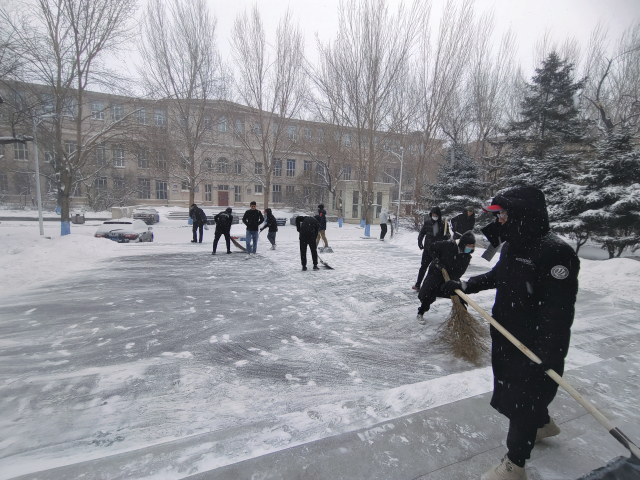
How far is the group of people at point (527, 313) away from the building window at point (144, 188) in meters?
45.3

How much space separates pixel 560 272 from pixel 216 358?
11.5 ft

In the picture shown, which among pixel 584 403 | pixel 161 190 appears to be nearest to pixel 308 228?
pixel 584 403

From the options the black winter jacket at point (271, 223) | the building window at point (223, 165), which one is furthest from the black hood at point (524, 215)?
the building window at point (223, 165)

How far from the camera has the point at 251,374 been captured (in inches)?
138

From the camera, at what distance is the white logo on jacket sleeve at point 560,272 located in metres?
1.88

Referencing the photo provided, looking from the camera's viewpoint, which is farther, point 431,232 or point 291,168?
point 291,168

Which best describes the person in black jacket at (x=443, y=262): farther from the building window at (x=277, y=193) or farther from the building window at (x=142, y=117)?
the building window at (x=277, y=193)

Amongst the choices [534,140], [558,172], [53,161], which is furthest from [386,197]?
[53,161]

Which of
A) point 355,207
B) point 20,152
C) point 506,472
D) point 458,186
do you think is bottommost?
point 506,472

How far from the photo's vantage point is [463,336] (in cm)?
408

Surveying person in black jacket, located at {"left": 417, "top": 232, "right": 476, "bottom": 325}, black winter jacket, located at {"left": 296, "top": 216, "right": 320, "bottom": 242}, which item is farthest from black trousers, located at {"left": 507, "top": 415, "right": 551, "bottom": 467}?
black winter jacket, located at {"left": 296, "top": 216, "right": 320, "bottom": 242}

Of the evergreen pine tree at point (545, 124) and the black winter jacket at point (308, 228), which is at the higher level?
the evergreen pine tree at point (545, 124)

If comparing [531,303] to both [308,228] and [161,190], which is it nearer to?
[308,228]

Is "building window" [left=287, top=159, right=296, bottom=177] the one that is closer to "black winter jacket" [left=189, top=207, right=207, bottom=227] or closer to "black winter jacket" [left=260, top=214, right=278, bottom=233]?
"black winter jacket" [left=189, top=207, right=207, bottom=227]
